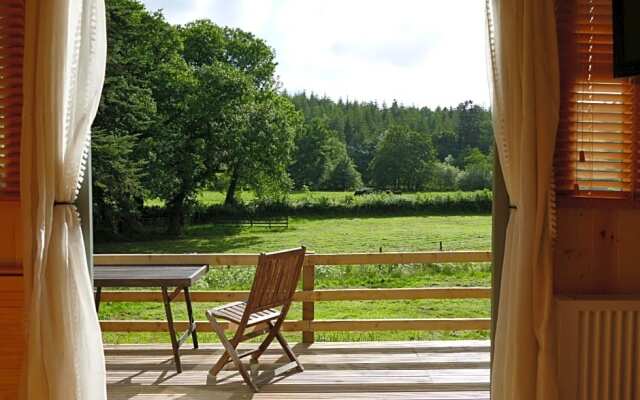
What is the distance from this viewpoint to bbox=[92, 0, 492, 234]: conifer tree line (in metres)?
9.69

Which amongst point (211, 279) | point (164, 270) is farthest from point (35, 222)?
point (211, 279)

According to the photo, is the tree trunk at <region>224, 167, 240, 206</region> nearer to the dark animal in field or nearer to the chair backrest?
the dark animal in field

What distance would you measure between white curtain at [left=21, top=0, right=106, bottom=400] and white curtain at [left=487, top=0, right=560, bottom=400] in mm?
1526

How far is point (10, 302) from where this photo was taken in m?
2.23

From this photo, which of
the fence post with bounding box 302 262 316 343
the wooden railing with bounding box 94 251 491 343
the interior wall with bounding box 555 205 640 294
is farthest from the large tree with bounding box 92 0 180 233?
the interior wall with bounding box 555 205 640 294

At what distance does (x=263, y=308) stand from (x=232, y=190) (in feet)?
28.5

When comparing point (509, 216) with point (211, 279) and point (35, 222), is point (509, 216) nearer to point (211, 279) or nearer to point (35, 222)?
point (35, 222)

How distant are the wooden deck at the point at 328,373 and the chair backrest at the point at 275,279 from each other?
17.7 inches

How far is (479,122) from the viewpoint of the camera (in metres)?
8.73

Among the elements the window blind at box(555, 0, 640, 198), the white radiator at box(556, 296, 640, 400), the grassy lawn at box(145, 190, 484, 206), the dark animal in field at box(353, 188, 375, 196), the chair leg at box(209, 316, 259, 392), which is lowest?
the chair leg at box(209, 316, 259, 392)

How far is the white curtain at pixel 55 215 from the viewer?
204 centimetres

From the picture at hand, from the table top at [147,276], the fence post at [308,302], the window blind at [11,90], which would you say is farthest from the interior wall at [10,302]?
the fence post at [308,302]

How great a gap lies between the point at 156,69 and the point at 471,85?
6.95 meters

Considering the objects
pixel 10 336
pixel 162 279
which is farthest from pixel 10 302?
pixel 162 279
